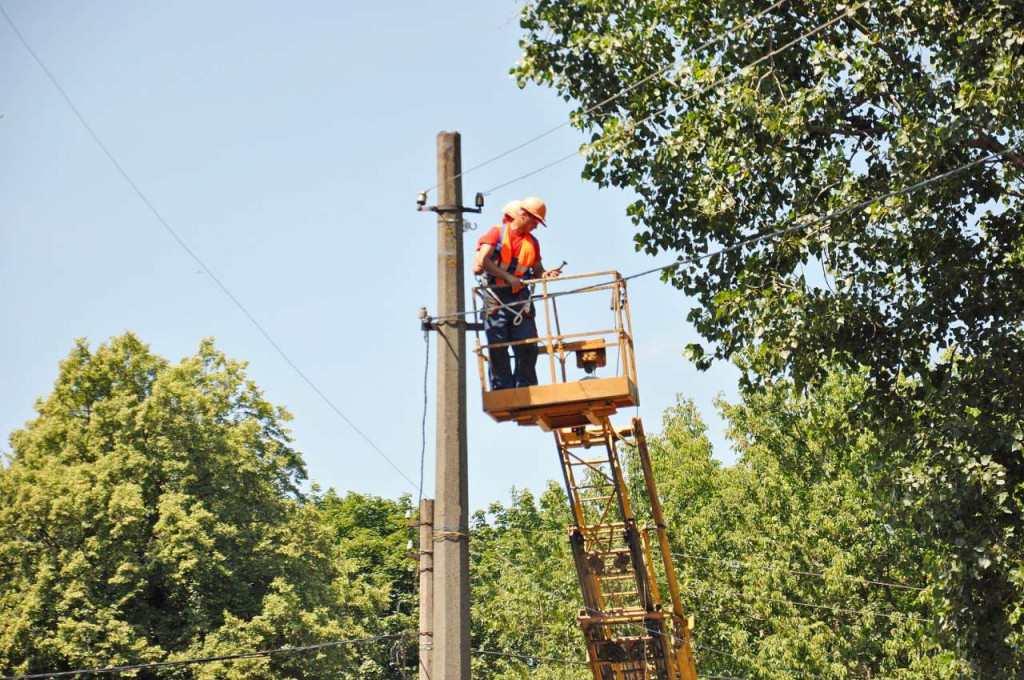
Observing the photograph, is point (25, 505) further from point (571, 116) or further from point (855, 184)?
point (855, 184)

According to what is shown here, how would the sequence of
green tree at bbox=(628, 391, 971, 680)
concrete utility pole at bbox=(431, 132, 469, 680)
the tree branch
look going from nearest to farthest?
concrete utility pole at bbox=(431, 132, 469, 680), the tree branch, green tree at bbox=(628, 391, 971, 680)

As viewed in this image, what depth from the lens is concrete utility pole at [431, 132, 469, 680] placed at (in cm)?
1099

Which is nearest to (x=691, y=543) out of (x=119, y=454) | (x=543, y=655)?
(x=543, y=655)

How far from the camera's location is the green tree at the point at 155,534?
30.8 meters

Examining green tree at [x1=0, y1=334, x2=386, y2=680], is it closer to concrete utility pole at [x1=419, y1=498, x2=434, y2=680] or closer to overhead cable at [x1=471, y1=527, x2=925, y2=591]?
overhead cable at [x1=471, y1=527, x2=925, y2=591]

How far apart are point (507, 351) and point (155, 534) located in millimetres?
21863

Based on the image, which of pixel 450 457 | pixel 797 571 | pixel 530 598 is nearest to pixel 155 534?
pixel 530 598

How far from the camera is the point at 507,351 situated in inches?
537

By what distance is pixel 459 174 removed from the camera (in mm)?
12555

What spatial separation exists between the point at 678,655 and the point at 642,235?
21.3 ft

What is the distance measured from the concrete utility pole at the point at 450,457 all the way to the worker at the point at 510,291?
1.28 m

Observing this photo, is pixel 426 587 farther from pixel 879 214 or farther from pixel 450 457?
pixel 879 214

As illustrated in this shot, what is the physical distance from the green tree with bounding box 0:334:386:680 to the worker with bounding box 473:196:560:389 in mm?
20430

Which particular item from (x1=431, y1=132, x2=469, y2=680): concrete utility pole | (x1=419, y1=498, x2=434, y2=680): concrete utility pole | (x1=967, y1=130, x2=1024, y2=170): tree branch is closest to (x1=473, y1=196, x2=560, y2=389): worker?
(x1=431, y1=132, x2=469, y2=680): concrete utility pole
